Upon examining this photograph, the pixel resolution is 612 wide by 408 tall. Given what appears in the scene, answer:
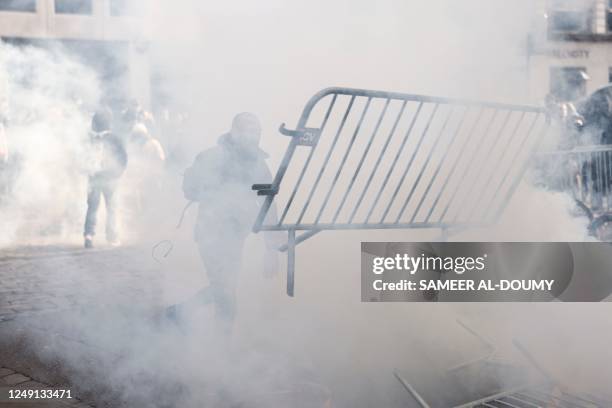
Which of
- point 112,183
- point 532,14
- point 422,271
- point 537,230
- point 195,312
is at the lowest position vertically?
point 195,312

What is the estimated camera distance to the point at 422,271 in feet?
12.0

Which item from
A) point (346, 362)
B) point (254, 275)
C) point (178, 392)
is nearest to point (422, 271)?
point (346, 362)

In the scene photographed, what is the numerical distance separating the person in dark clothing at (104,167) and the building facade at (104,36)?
17.9 inches

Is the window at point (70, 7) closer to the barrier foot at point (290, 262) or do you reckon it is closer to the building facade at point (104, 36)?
the building facade at point (104, 36)

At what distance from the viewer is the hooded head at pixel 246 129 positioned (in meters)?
3.38

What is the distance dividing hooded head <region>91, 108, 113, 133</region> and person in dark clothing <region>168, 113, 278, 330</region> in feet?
11.1

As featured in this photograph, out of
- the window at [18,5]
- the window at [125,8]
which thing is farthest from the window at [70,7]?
the window at [125,8]

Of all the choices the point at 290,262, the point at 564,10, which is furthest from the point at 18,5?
the point at 290,262

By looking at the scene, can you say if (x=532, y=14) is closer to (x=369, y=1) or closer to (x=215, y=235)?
(x=369, y=1)

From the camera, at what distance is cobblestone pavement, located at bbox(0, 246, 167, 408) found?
125 inches

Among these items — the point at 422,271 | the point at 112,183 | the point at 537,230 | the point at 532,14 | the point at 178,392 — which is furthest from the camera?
the point at 112,183

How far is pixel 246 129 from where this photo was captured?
3.39m

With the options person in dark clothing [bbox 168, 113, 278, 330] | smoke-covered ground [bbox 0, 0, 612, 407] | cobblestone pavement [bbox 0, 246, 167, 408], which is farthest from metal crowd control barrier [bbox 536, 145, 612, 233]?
cobblestone pavement [bbox 0, 246, 167, 408]

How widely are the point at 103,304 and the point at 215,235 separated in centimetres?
140
